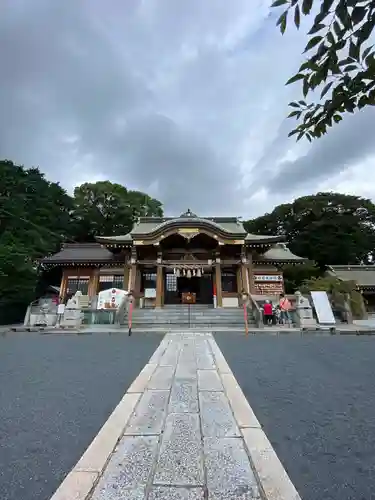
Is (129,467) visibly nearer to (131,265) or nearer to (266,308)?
(266,308)

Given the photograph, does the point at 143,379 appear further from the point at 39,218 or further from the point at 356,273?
the point at 39,218

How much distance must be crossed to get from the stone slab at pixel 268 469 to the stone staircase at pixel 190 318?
10.3 meters

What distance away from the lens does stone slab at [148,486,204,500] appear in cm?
135

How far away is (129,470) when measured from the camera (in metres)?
1.61

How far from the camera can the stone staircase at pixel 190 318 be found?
12.5 meters

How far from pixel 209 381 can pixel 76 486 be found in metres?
2.40

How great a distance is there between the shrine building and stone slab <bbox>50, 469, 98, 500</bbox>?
13.7 metres

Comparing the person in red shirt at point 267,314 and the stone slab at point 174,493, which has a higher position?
the person in red shirt at point 267,314

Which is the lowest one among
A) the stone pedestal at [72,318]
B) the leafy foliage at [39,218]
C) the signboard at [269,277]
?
the stone pedestal at [72,318]

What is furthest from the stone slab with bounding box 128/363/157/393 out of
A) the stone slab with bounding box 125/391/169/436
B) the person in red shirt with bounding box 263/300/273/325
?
the person in red shirt with bounding box 263/300/273/325

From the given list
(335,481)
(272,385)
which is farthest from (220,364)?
(335,481)

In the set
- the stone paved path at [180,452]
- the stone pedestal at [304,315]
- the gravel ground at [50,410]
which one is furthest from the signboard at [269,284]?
the stone paved path at [180,452]

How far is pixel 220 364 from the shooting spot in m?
4.70

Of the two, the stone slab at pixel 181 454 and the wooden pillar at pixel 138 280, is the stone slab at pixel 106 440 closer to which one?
the stone slab at pixel 181 454
